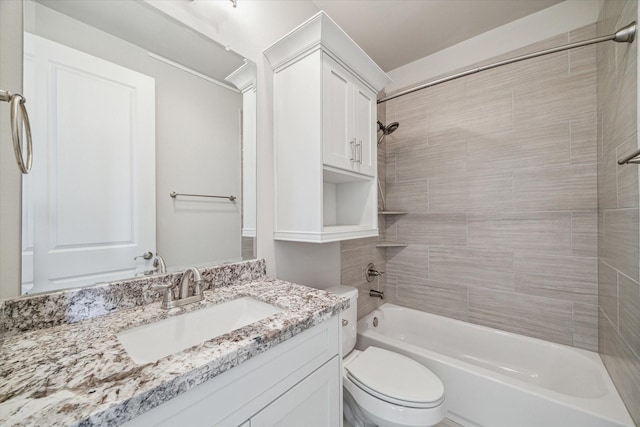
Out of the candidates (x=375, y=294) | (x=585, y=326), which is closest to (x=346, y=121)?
(x=375, y=294)

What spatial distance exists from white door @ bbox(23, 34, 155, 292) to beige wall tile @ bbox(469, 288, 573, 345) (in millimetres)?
2209

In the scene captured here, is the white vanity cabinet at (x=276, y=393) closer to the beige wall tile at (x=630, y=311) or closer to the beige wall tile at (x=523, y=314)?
the beige wall tile at (x=630, y=311)

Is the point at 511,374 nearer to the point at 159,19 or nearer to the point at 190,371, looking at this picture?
the point at 190,371

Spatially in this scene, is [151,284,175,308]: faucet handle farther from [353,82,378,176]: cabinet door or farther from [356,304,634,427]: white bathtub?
[356,304,634,427]: white bathtub

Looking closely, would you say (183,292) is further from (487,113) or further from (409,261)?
(487,113)

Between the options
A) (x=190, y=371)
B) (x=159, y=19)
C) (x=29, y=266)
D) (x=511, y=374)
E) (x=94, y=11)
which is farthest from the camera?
(x=511, y=374)

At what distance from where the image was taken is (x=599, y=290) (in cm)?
152

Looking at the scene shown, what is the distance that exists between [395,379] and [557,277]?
1336 millimetres

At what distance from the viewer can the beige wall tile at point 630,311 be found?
99 centimetres

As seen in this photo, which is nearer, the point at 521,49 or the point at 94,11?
the point at 94,11

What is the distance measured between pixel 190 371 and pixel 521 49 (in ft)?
8.59

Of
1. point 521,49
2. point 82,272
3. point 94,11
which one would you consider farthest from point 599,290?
point 94,11

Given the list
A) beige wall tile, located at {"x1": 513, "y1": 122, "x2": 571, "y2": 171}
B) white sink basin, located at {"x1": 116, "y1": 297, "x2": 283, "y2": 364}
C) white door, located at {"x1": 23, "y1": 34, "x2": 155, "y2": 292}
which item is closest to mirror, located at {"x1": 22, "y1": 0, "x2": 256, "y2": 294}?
white door, located at {"x1": 23, "y1": 34, "x2": 155, "y2": 292}

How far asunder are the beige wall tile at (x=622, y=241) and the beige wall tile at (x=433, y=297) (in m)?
0.88
